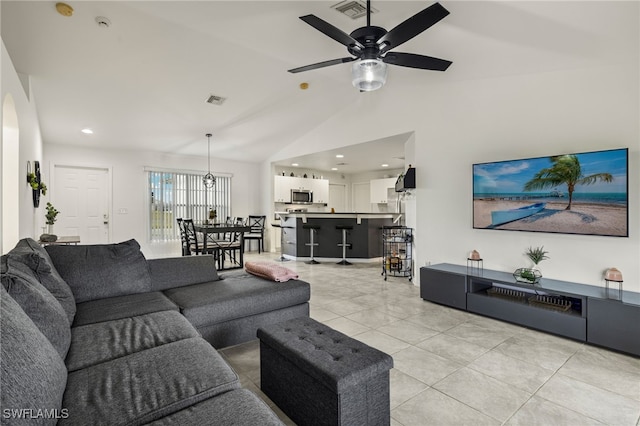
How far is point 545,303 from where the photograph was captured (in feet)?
10.7

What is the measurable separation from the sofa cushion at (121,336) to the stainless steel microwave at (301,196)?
7.07m

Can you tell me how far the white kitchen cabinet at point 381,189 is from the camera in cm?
931

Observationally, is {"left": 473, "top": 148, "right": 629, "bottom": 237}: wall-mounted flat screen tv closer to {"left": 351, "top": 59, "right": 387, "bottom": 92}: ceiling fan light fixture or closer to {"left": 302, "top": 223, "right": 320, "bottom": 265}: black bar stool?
{"left": 351, "top": 59, "right": 387, "bottom": 92}: ceiling fan light fixture

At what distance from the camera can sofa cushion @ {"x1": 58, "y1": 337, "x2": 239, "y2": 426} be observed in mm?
1112

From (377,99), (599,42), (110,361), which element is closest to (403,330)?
(110,361)

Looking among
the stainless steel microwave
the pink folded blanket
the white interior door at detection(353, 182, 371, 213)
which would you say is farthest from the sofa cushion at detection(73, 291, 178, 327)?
the white interior door at detection(353, 182, 371, 213)

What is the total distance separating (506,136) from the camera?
3.80 m

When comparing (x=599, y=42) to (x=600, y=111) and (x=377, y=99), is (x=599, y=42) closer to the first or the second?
(x=600, y=111)

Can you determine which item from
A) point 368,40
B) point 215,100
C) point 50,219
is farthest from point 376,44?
point 50,219

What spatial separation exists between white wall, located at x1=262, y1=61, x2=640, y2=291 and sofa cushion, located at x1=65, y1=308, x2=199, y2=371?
11.8 feet

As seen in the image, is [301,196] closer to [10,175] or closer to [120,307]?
[10,175]

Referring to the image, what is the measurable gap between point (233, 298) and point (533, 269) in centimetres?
321

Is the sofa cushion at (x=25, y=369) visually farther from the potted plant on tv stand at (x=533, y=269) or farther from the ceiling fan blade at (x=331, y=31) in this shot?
the potted plant on tv stand at (x=533, y=269)

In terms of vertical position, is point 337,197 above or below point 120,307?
above
